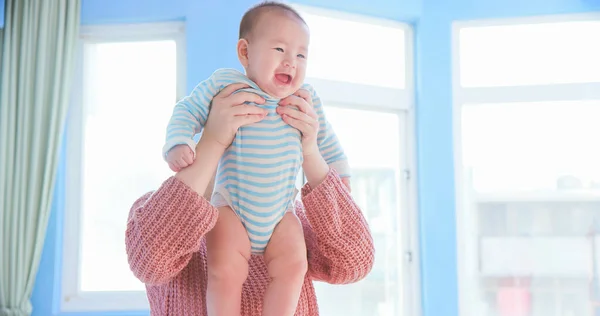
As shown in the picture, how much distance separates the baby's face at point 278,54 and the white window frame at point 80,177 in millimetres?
2360

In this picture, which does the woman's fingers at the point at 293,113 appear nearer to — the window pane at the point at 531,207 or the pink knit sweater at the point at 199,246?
the pink knit sweater at the point at 199,246

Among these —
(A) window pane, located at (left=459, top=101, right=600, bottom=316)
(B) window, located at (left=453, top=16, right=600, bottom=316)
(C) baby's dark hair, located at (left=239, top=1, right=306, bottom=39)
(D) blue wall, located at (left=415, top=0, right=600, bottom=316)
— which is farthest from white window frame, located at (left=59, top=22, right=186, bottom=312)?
(C) baby's dark hair, located at (left=239, top=1, right=306, bottom=39)

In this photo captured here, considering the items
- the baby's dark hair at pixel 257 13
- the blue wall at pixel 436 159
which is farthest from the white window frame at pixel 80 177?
the baby's dark hair at pixel 257 13

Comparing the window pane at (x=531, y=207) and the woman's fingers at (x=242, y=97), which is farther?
the window pane at (x=531, y=207)

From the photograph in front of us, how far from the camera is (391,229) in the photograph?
413 centimetres

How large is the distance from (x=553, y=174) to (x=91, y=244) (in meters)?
3.07

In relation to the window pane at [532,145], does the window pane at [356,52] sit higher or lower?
higher

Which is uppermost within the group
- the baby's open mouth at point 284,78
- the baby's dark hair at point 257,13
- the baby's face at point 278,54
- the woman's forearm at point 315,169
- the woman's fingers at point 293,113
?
the baby's dark hair at point 257,13

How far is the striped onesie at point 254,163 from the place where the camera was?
120 cm

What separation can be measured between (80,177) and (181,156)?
2.78m

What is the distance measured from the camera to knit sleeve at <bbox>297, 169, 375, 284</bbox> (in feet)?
3.88

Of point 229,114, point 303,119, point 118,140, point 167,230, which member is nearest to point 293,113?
point 303,119

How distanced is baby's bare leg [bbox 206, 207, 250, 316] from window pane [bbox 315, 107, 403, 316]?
110 inches

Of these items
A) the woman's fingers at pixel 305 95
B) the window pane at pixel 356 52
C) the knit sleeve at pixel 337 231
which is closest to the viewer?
the knit sleeve at pixel 337 231
